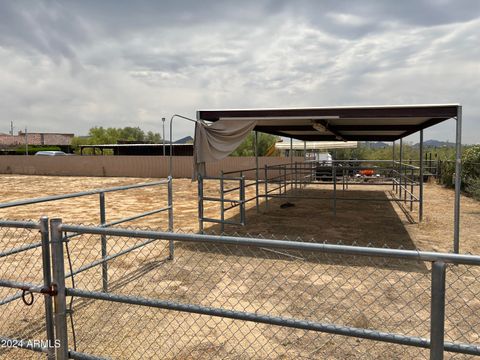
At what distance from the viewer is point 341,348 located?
3322 mm

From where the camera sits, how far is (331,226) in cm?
860

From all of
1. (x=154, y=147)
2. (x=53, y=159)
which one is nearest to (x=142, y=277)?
(x=53, y=159)

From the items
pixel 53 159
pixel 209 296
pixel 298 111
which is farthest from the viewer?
pixel 53 159

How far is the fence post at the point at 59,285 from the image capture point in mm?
2400

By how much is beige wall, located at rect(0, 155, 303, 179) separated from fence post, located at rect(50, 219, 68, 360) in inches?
755

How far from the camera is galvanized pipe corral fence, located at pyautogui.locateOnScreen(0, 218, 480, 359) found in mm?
2102

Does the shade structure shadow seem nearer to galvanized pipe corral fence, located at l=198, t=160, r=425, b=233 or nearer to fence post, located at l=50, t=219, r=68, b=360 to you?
galvanized pipe corral fence, located at l=198, t=160, r=425, b=233

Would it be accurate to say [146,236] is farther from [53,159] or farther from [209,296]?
[53,159]

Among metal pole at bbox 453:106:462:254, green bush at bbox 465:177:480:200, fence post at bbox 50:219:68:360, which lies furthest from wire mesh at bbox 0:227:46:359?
green bush at bbox 465:177:480:200

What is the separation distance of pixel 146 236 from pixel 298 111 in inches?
196

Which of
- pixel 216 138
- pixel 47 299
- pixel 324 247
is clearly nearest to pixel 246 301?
pixel 47 299

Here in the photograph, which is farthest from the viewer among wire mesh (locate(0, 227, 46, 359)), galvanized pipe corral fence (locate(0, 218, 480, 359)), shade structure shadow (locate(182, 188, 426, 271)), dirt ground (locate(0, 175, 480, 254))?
dirt ground (locate(0, 175, 480, 254))

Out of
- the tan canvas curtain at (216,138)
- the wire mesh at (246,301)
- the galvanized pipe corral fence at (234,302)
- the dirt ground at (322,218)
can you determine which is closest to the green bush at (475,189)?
the dirt ground at (322,218)

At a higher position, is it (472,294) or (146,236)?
(146,236)
